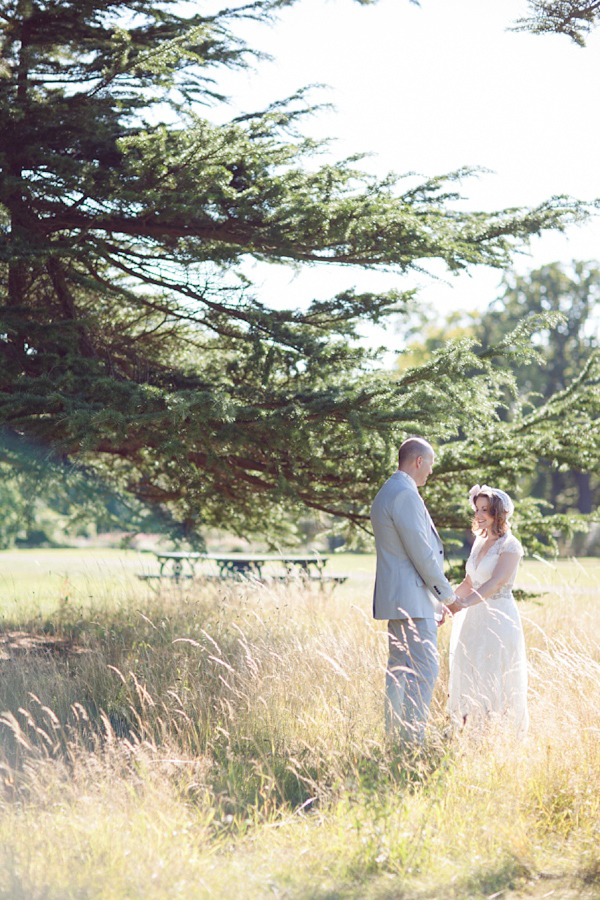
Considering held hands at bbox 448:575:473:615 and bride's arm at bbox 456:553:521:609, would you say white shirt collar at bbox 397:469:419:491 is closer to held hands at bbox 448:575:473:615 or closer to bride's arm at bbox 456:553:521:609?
held hands at bbox 448:575:473:615

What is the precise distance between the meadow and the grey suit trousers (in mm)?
179

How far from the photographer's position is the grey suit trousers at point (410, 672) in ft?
16.7

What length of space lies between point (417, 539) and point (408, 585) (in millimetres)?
311

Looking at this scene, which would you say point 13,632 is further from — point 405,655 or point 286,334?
point 405,655

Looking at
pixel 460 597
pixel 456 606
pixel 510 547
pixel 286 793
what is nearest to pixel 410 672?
pixel 456 606

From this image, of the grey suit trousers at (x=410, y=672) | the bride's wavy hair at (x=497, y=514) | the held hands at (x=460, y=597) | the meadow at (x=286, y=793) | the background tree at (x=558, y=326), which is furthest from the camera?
the background tree at (x=558, y=326)

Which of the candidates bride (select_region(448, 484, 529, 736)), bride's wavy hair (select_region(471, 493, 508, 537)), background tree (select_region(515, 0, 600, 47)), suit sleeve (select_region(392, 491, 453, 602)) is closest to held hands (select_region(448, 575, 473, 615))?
bride (select_region(448, 484, 529, 736))

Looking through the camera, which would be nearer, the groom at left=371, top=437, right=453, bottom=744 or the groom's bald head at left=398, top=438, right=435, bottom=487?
the groom at left=371, top=437, right=453, bottom=744

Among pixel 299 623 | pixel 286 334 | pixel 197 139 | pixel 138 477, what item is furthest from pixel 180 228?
pixel 299 623

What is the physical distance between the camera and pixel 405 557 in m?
5.24

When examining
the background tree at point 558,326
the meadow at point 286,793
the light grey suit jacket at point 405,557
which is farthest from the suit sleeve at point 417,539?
the background tree at point 558,326

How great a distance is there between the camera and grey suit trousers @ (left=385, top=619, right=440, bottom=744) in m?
5.10

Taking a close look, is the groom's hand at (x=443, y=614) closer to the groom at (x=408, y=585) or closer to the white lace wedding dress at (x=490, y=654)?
the groom at (x=408, y=585)

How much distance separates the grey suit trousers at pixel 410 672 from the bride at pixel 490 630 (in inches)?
12.4
